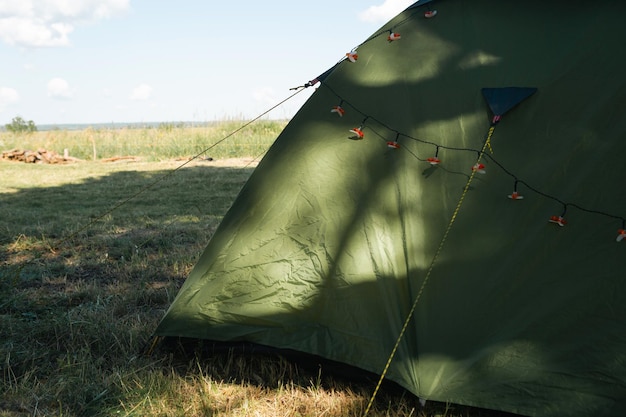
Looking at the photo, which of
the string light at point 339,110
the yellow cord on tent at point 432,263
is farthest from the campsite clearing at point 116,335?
the string light at point 339,110

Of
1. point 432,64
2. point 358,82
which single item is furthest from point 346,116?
point 432,64

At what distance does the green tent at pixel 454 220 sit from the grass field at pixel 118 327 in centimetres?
19

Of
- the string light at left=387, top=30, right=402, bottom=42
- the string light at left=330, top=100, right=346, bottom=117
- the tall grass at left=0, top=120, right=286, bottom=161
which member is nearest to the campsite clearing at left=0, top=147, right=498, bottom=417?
the string light at left=330, top=100, right=346, bottom=117

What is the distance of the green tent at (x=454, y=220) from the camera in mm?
2336

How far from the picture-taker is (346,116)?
2.97 metres

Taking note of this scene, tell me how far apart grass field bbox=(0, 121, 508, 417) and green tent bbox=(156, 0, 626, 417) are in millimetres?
192

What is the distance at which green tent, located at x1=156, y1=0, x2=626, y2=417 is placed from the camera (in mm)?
2336

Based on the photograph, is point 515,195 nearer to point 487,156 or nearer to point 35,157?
point 487,156

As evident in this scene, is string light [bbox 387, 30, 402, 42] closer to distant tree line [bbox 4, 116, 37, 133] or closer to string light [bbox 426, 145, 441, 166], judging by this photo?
A: string light [bbox 426, 145, 441, 166]

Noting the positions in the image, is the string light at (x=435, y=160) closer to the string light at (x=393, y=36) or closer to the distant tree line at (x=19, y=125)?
the string light at (x=393, y=36)

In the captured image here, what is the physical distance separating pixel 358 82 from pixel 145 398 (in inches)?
68.0

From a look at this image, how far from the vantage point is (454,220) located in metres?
2.61

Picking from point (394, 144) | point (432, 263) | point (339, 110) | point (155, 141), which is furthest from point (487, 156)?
point (155, 141)

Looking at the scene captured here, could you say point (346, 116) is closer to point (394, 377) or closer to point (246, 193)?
point (246, 193)
